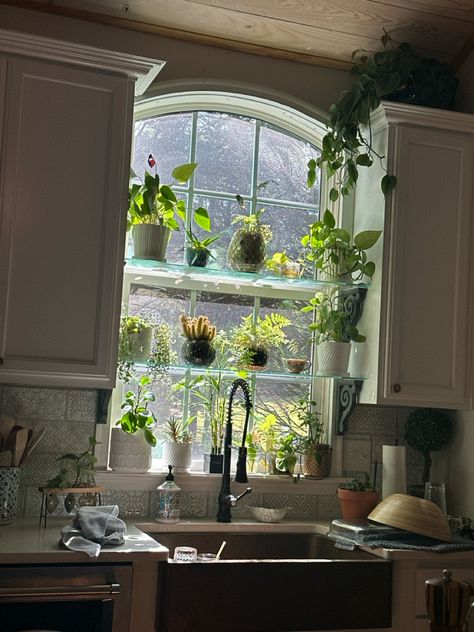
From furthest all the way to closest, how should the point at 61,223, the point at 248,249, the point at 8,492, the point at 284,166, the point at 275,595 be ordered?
the point at 284,166 → the point at 248,249 → the point at 61,223 → the point at 8,492 → the point at 275,595

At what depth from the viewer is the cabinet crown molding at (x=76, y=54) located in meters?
2.80

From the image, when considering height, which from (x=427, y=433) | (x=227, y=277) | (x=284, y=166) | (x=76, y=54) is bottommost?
(x=427, y=433)

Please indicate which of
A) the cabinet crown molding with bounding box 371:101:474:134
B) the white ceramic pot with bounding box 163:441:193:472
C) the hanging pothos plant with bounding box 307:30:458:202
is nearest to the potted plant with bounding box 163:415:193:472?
the white ceramic pot with bounding box 163:441:193:472

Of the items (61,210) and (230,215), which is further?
(230,215)

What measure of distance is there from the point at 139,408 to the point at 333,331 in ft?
2.63

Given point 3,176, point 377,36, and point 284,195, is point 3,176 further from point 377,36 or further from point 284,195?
point 377,36

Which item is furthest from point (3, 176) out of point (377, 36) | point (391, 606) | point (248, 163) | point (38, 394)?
point (391, 606)

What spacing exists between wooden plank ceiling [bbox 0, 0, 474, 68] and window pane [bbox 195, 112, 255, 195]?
0.97ft

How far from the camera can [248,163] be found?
11.7 ft

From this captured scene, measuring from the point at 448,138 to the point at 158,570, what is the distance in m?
1.95

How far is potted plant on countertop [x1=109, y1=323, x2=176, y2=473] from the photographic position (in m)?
3.12

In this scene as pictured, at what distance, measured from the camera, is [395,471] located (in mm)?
3326

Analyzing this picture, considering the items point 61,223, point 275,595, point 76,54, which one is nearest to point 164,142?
point 76,54

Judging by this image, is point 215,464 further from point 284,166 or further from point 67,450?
point 284,166
